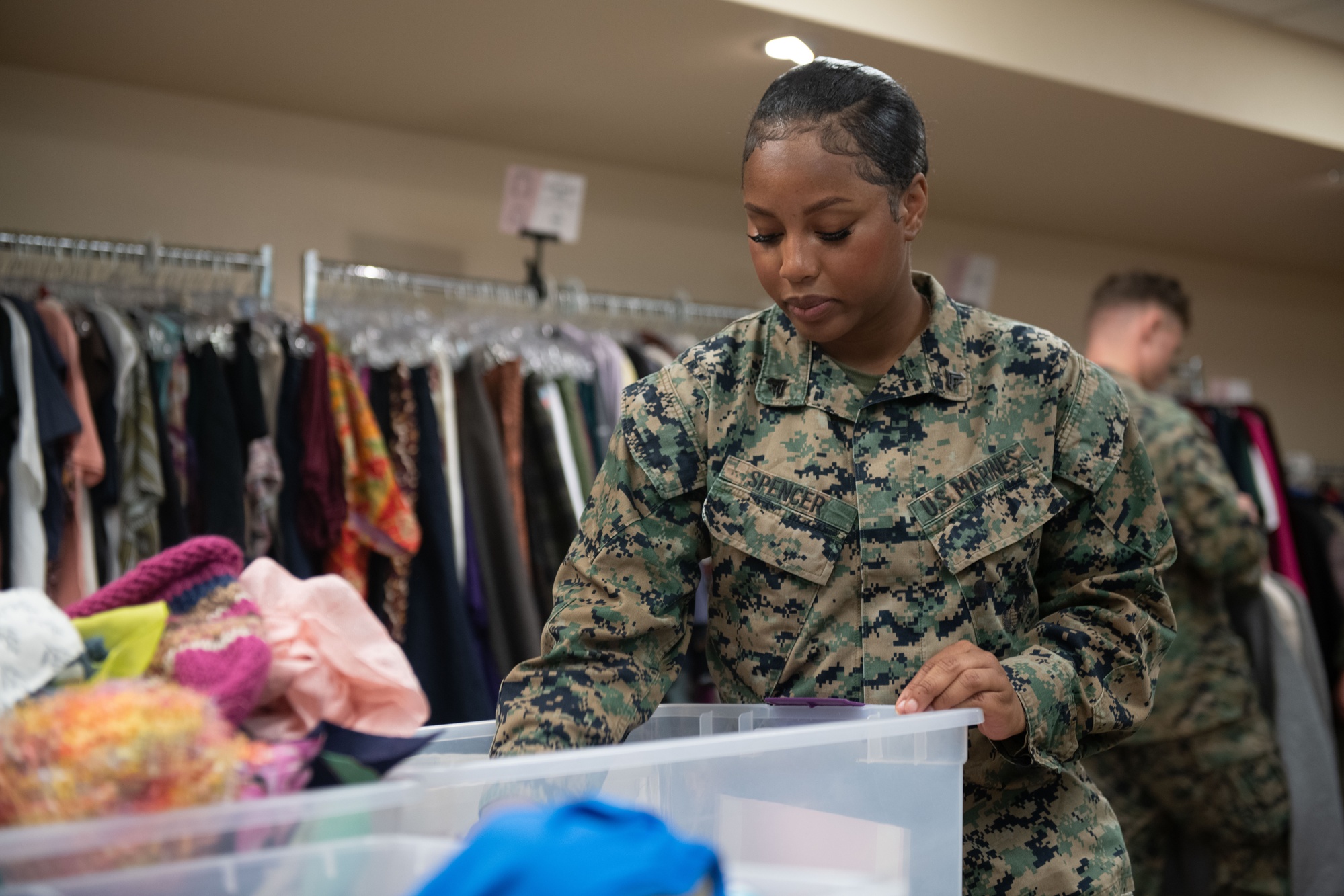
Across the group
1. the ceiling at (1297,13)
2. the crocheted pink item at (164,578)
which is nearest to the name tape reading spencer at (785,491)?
the crocheted pink item at (164,578)

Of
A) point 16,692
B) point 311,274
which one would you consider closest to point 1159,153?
point 311,274

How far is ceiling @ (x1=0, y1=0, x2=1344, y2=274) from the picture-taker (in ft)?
8.57

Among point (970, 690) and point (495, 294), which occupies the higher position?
point (495, 294)

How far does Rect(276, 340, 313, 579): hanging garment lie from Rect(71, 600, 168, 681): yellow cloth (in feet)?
5.64

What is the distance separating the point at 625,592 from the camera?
120 centimetres

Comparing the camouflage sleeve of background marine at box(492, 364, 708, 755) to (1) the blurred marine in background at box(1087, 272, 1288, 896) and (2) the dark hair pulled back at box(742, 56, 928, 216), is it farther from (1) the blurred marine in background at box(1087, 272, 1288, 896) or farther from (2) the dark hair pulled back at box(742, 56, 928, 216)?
(1) the blurred marine in background at box(1087, 272, 1288, 896)

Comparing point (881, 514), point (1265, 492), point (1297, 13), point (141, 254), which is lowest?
point (881, 514)

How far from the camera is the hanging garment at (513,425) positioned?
2873 millimetres

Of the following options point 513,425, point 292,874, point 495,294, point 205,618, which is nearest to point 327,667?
point 205,618

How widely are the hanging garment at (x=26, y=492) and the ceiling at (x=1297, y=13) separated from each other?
315cm

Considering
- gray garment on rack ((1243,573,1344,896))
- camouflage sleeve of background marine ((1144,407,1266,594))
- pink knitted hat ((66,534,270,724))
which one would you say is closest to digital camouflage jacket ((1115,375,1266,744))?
camouflage sleeve of background marine ((1144,407,1266,594))

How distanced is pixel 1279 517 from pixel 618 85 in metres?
2.77

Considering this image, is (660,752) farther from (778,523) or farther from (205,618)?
(778,523)

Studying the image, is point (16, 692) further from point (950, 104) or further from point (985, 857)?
point (950, 104)
